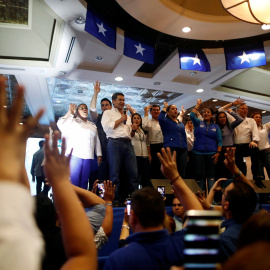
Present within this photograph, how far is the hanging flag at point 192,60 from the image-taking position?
5.34m

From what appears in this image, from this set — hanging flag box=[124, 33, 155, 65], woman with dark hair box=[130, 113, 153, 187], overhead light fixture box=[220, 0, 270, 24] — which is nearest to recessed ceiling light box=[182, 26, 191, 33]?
hanging flag box=[124, 33, 155, 65]

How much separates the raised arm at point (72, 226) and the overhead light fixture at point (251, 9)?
13.0 ft

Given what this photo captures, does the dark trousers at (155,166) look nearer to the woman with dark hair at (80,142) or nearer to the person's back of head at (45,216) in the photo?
the woman with dark hair at (80,142)

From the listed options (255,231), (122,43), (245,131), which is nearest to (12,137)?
(255,231)

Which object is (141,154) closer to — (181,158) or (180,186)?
(181,158)

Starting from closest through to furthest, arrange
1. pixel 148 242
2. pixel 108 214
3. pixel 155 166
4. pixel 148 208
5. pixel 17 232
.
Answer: pixel 17 232 → pixel 148 242 → pixel 148 208 → pixel 108 214 → pixel 155 166

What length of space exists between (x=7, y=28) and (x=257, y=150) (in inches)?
208

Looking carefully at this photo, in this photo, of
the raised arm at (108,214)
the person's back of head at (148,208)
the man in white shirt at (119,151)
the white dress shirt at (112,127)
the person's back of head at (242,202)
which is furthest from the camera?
the white dress shirt at (112,127)

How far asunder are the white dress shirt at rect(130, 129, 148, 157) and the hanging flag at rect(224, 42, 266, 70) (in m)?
2.43

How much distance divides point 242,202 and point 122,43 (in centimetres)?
436

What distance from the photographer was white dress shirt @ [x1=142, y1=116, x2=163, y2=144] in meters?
4.62

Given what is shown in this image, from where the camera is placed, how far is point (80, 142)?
4062mm

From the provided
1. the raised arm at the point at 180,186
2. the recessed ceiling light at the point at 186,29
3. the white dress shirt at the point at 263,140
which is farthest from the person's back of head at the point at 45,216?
the recessed ceiling light at the point at 186,29

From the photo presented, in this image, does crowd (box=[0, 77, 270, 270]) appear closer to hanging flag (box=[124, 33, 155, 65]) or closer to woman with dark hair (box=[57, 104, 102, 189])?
woman with dark hair (box=[57, 104, 102, 189])
